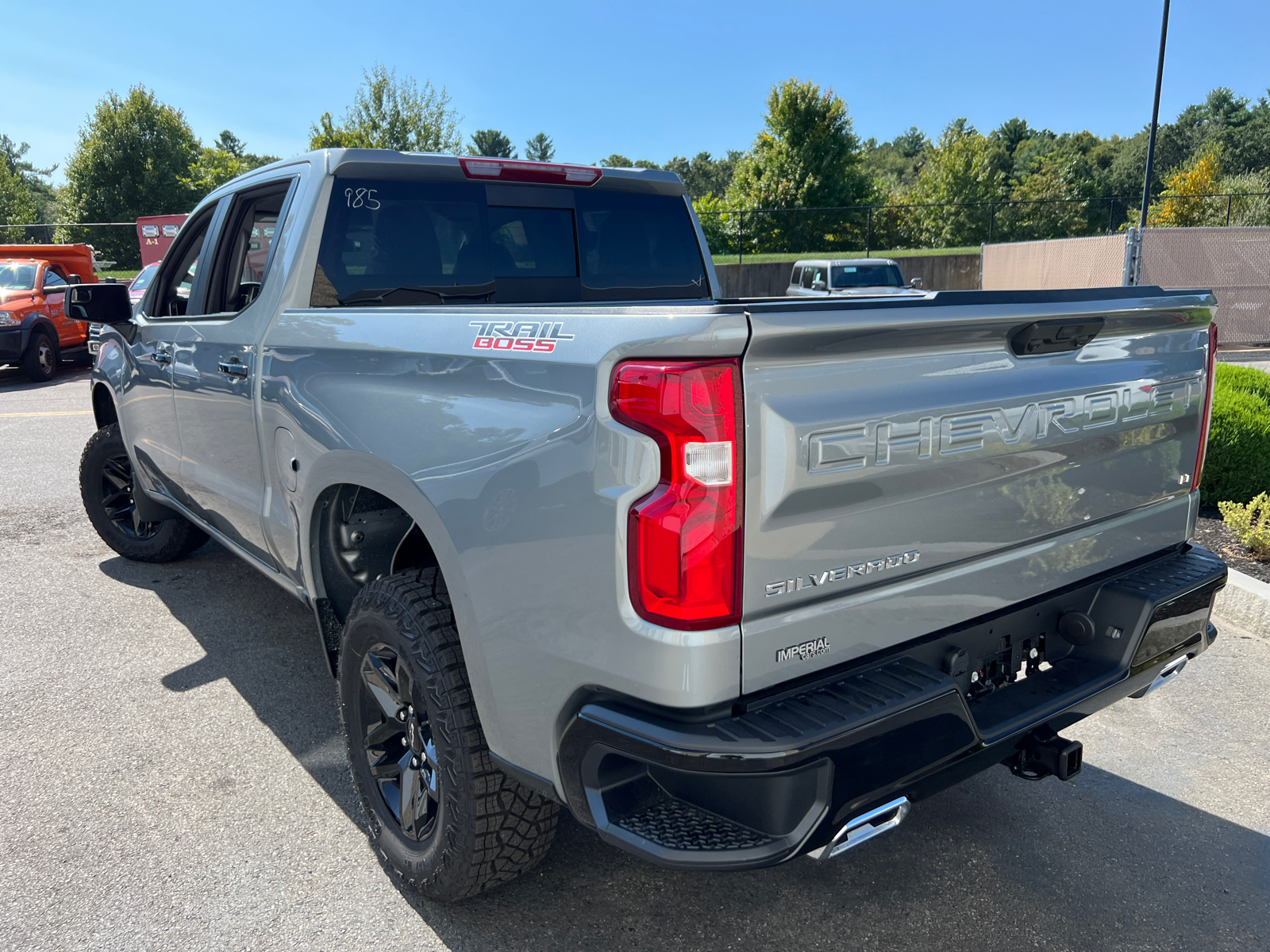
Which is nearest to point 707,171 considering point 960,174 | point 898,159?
point 898,159

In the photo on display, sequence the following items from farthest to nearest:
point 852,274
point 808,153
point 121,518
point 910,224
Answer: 1. point 808,153
2. point 910,224
3. point 852,274
4. point 121,518

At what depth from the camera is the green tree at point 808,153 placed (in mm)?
43062

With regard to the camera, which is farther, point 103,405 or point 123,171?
point 123,171

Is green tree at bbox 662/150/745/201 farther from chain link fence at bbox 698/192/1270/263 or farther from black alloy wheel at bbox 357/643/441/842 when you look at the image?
black alloy wheel at bbox 357/643/441/842

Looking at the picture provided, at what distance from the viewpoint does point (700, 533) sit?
1754mm

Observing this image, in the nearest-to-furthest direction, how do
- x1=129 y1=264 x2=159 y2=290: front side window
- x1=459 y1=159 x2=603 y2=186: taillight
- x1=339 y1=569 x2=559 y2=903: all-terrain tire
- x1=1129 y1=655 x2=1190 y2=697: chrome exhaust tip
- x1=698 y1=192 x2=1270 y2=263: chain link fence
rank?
x1=339 y1=569 x2=559 y2=903: all-terrain tire → x1=1129 y1=655 x2=1190 y2=697: chrome exhaust tip → x1=459 y1=159 x2=603 y2=186: taillight → x1=129 y1=264 x2=159 y2=290: front side window → x1=698 y1=192 x2=1270 y2=263: chain link fence

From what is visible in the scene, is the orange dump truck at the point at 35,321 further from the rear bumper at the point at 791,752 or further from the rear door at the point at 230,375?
the rear bumper at the point at 791,752

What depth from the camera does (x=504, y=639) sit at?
6.87 feet

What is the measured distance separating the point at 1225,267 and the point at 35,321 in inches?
821

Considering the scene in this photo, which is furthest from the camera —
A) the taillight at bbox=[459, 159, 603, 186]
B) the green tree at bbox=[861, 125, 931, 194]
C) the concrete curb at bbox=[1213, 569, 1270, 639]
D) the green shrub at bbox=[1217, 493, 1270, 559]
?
the green tree at bbox=[861, 125, 931, 194]

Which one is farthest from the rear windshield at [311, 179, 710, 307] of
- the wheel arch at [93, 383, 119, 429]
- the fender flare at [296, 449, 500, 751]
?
the wheel arch at [93, 383, 119, 429]

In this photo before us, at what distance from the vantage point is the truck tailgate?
1800 mm

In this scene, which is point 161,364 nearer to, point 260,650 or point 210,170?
point 260,650

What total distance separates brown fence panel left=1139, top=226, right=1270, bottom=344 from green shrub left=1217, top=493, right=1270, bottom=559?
13.3 metres
